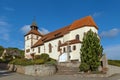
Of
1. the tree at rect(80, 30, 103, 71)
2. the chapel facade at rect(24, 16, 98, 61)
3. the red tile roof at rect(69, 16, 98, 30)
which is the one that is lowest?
the tree at rect(80, 30, 103, 71)

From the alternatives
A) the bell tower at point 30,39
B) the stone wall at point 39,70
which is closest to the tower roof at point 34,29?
the bell tower at point 30,39

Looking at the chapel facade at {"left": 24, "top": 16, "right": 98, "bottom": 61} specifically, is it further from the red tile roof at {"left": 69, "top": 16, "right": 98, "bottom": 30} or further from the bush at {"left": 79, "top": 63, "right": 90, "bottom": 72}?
the bush at {"left": 79, "top": 63, "right": 90, "bottom": 72}

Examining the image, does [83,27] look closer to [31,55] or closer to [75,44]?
[75,44]

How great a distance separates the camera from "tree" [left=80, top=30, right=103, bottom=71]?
31.5 meters

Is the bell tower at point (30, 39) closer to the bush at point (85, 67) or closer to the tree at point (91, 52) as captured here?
the tree at point (91, 52)

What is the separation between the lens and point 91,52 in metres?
32.1

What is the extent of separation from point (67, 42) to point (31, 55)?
863 inches

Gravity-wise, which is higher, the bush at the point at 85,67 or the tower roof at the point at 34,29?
the tower roof at the point at 34,29

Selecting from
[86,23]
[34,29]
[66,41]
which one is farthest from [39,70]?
[34,29]

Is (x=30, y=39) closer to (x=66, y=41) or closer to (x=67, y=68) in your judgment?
(x=66, y=41)

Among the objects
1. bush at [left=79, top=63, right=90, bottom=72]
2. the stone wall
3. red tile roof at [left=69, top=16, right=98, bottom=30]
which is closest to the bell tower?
red tile roof at [left=69, top=16, right=98, bottom=30]

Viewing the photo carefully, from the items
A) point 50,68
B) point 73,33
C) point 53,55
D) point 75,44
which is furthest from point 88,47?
point 53,55

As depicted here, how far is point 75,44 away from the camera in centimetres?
4716

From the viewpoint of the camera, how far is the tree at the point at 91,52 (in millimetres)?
31547
